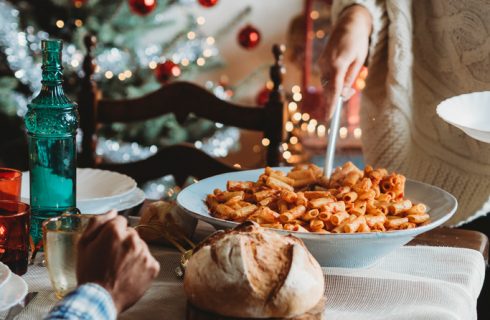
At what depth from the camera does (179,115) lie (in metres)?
1.67

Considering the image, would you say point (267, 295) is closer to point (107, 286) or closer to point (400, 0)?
point (107, 286)

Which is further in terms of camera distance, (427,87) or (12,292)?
(427,87)

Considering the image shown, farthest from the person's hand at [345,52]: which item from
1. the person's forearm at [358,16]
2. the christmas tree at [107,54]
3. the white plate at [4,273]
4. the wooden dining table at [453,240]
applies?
the christmas tree at [107,54]

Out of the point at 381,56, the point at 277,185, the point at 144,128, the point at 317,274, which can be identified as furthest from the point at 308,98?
the point at 317,274

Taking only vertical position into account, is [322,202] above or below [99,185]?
above

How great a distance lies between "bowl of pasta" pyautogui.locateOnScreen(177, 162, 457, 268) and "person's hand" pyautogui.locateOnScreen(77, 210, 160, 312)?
0.84ft

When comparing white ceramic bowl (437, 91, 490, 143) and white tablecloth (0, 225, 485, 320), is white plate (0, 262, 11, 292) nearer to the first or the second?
white tablecloth (0, 225, 485, 320)

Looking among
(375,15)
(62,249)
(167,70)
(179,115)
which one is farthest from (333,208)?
(167,70)

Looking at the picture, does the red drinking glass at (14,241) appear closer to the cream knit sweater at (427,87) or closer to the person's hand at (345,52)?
the person's hand at (345,52)

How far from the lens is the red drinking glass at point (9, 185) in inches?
38.3

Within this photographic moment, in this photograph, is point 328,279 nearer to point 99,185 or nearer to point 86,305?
point 86,305

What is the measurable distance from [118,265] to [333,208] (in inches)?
14.6

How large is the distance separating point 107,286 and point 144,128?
2317 millimetres

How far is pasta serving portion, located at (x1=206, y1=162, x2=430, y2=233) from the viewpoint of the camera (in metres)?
0.91
